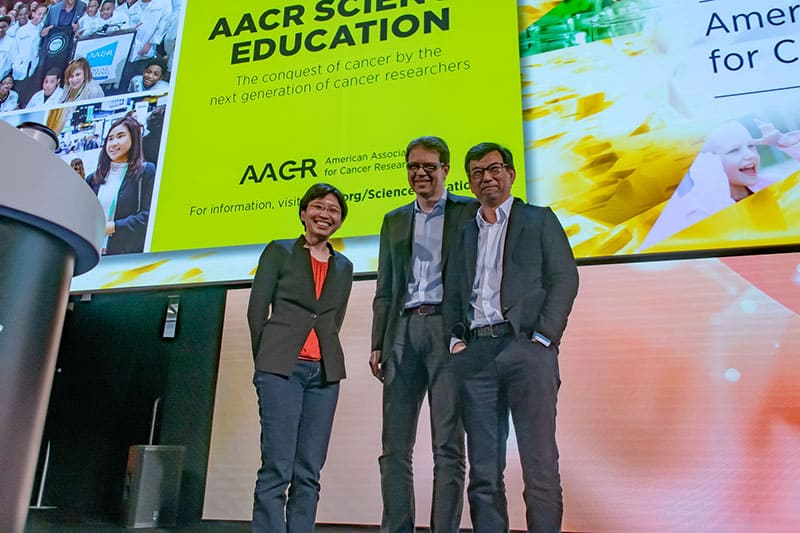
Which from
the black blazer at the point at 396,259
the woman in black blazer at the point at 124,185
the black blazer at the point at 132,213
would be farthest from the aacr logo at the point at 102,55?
the black blazer at the point at 396,259

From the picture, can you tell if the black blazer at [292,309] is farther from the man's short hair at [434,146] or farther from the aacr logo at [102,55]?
the aacr logo at [102,55]

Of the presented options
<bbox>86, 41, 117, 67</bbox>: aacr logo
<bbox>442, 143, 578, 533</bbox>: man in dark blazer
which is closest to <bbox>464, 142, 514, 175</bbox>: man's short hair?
<bbox>442, 143, 578, 533</bbox>: man in dark blazer

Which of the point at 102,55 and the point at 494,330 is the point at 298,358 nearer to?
the point at 494,330

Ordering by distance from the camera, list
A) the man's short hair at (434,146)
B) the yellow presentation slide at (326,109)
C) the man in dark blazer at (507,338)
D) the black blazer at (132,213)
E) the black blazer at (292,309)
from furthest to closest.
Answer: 1. the black blazer at (132,213)
2. the yellow presentation slide at (326,109)
3. the man's short hair at (434,146)
4. the black blazer at (292,309)
5. the man in dark blazer at (507,338)

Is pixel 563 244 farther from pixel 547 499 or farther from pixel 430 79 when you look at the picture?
pixel 430 79

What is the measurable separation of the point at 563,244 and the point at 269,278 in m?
0.82

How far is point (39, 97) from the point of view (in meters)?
2.99

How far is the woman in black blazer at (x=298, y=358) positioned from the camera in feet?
5.34

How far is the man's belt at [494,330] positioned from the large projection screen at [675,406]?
2.28ft

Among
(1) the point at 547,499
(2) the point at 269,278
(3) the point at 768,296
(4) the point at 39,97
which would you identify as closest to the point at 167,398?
(2) the point at 269,278

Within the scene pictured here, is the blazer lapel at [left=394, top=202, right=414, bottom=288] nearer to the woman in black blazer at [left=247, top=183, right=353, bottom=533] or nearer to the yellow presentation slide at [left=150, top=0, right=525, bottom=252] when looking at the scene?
the woman in black blazer at [left=247, top=183, right=353, bottom=533]

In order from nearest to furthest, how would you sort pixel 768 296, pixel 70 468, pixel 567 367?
pixel 768 296, pixel 567 367, pixel 70 468

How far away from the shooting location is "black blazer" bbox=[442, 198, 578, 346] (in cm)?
157

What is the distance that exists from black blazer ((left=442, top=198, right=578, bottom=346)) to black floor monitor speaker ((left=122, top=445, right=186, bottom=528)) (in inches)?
55.5
